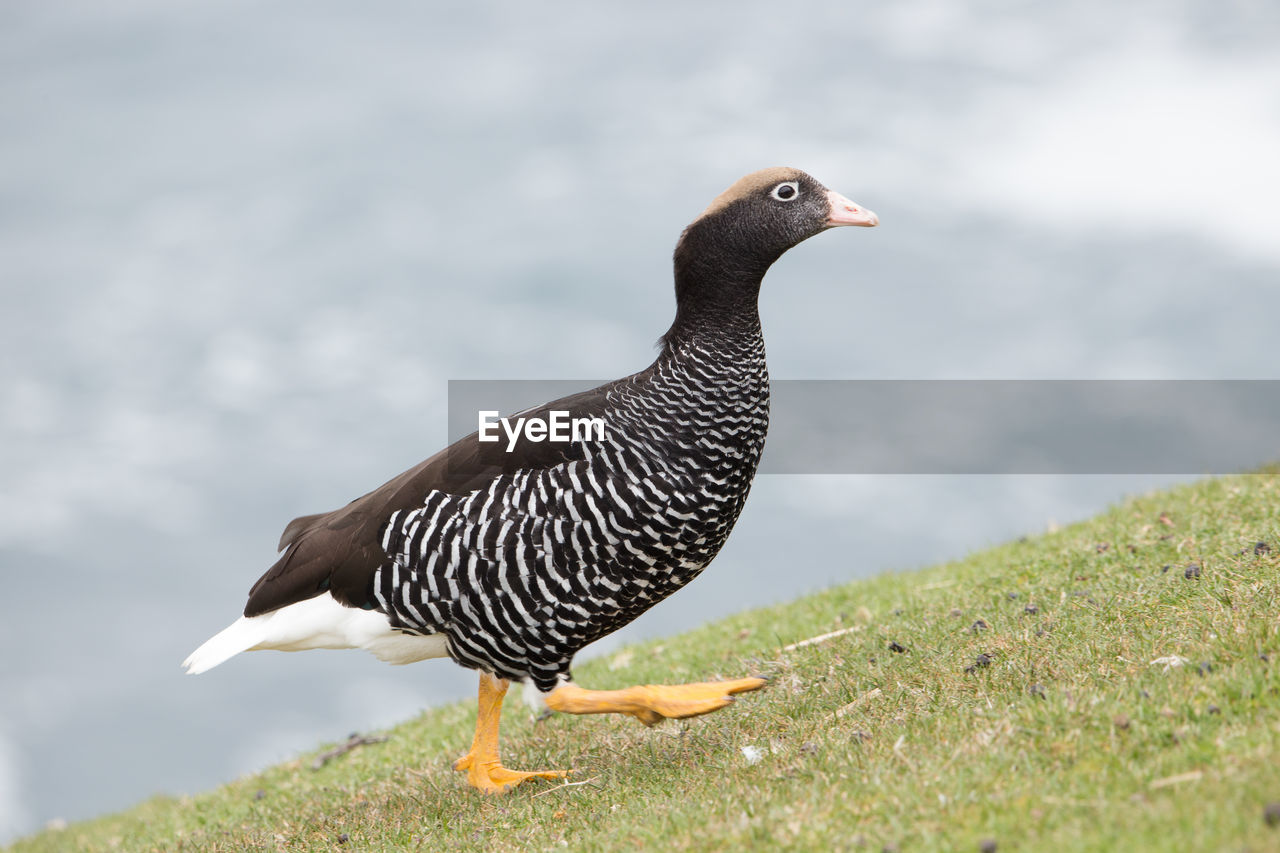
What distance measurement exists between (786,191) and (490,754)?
11.9ft

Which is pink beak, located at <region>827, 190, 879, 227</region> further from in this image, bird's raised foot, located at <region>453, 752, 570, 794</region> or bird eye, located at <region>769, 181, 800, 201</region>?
bird's raised foot, located at <region>453, 752, 570, 794</region>

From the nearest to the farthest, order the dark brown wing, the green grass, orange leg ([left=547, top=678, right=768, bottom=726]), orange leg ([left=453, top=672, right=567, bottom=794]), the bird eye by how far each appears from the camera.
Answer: the green grass < orange leg ([left=547, top=678, right=768, bottom=726]) < the dark brown wing < the bird eye < orange leg ([left=453, top=672, right=567, bottom=794])

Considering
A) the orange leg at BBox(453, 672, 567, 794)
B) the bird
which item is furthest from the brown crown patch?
the orange leg at BBox(453, 672, 567, 794)

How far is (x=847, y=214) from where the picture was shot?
6.42 meters

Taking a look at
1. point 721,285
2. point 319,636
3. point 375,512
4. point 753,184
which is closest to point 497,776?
point 319,636

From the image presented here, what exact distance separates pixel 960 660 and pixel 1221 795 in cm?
229

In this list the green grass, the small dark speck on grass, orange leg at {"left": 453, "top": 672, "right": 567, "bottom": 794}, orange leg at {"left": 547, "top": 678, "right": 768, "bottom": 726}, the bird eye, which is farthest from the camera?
orange leg at {"left": 453, "top": 672, "right": 567, "bottom": 794}

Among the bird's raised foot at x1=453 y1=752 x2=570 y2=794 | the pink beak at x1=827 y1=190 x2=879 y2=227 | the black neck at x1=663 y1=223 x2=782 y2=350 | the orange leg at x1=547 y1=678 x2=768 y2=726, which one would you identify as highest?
the pink beak at x1=827 y1=190 x2=879 y2=227

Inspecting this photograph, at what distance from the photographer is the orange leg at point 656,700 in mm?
6145

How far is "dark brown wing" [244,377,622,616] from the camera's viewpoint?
6.28 m

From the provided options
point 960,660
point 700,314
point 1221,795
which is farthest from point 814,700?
point 1221,795

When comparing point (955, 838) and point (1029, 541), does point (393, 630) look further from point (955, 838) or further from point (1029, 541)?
point (1029, 541)

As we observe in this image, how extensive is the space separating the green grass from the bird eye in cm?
267

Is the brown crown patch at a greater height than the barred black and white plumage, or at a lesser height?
greater
